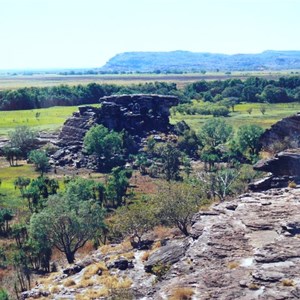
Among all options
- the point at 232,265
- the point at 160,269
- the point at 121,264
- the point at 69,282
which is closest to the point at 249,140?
the point at 121,264

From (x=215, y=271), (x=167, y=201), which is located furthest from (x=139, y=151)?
(x=215, y=271)

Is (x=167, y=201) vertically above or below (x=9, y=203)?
above

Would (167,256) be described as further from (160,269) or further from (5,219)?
(5,219)

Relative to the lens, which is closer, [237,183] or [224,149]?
[237,183]

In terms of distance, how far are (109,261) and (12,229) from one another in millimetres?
26419

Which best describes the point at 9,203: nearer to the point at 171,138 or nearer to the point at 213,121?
the point at 171,138

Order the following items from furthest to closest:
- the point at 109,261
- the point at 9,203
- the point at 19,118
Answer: the point at 19,118, the point at 9,203, the point at 109,261

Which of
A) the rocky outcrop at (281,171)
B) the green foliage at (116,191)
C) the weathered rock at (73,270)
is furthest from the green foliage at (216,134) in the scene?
the weathered rock at (73,270)

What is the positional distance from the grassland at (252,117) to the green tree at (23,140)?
147ft

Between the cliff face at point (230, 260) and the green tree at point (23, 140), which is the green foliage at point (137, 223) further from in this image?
the green tree at point (23, 140)

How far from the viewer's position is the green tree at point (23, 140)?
124 metres

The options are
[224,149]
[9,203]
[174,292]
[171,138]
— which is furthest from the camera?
[171,138]

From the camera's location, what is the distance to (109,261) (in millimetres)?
42938

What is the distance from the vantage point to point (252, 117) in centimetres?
16625
